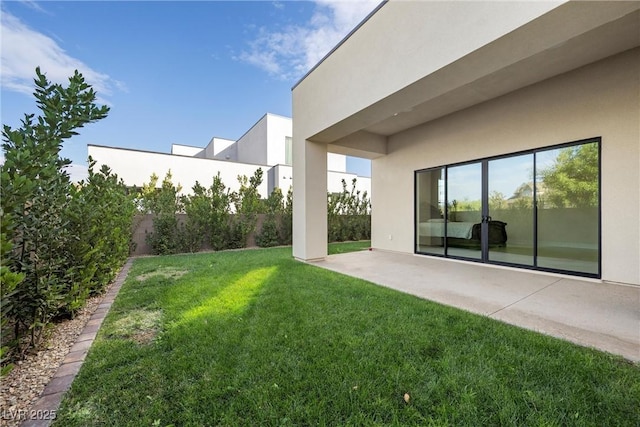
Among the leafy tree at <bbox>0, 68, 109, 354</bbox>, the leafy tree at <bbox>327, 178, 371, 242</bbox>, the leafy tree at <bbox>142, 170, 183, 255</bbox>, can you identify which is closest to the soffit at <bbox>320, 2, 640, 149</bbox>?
the leafy tree at <bbox>0, 68, 109, 354</bbox>

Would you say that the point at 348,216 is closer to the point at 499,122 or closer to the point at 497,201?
the point at 497,201

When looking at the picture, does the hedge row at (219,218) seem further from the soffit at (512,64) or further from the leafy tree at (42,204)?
the leafy tree at (42,204)

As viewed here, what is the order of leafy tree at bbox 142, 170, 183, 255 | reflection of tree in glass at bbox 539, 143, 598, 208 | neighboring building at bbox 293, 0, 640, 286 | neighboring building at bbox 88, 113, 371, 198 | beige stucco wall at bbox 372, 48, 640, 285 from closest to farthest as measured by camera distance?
neighboring building at bbox 293, 0, 640, 286, beige stucco wall at bbox 372, 48, 640, 285, reflection of tree in glass at bbox 539, 143, 598, 208, leafy tree at bbox 142, 170, 183, 255, neighboring building at bbox 88, 113, 371, 198

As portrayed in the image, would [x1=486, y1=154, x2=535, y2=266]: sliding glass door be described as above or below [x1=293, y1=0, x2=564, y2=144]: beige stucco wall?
below

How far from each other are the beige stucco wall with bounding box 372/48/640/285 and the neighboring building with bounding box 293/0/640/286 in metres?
0.02

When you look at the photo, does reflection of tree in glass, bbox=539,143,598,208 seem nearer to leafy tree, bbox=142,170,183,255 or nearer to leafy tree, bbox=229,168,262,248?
leafy tree, bbox=229,168,262,248

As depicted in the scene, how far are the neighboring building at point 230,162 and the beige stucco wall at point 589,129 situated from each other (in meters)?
12.7

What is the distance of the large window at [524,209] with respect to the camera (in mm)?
4734

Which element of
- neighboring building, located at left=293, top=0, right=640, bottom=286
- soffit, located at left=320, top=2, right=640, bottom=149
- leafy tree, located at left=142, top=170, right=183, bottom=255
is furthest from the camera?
leafy tree, located at left=142, top=170, right=183, bottom=255

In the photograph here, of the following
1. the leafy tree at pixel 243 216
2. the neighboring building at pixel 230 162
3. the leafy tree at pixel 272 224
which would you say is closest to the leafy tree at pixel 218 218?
the leafy tree at pixel 243 216

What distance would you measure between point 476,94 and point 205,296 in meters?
6.38

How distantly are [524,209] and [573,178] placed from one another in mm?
935

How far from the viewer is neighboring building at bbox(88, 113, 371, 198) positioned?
14047 mm

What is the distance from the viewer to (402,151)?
7.93 m
